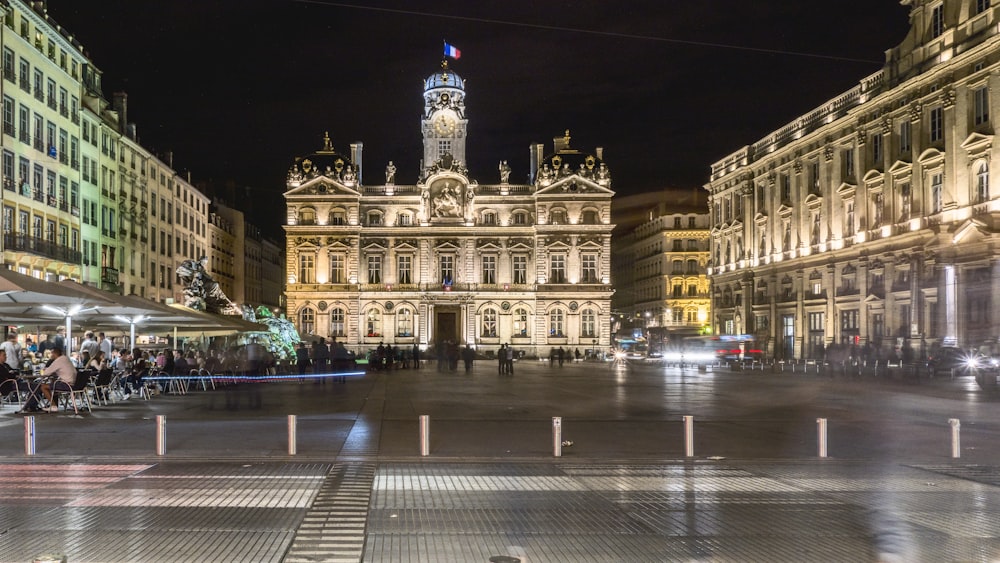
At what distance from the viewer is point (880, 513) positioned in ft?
35.3

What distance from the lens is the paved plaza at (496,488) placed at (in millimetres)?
9047

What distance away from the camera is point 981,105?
44.7 m

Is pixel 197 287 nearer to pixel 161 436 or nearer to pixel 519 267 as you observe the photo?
A: pixel 161 436

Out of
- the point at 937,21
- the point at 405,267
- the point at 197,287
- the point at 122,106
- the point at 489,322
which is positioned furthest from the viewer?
the point at 405,267

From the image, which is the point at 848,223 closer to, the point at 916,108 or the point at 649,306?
the point at 916,108

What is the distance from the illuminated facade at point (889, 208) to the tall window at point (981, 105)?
0.20 feet

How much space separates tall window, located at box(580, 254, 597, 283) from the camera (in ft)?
291

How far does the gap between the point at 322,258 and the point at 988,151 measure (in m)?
58.0

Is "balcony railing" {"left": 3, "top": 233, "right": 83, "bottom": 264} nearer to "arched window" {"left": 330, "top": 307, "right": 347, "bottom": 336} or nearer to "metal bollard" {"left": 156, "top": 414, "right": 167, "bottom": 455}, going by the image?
→ "metal bollard" {"left": 156, "top": 414, "right": 167, "bottom": 455}

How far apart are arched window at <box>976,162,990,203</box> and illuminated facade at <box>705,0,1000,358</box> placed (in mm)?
65

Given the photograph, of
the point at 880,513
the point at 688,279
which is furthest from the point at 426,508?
the point at 688,279

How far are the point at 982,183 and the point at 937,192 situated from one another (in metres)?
4.25

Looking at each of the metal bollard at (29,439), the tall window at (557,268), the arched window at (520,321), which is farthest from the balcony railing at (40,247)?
the tall window at (557,268)

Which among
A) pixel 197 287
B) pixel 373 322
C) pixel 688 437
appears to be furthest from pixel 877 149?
pixel 373 322
